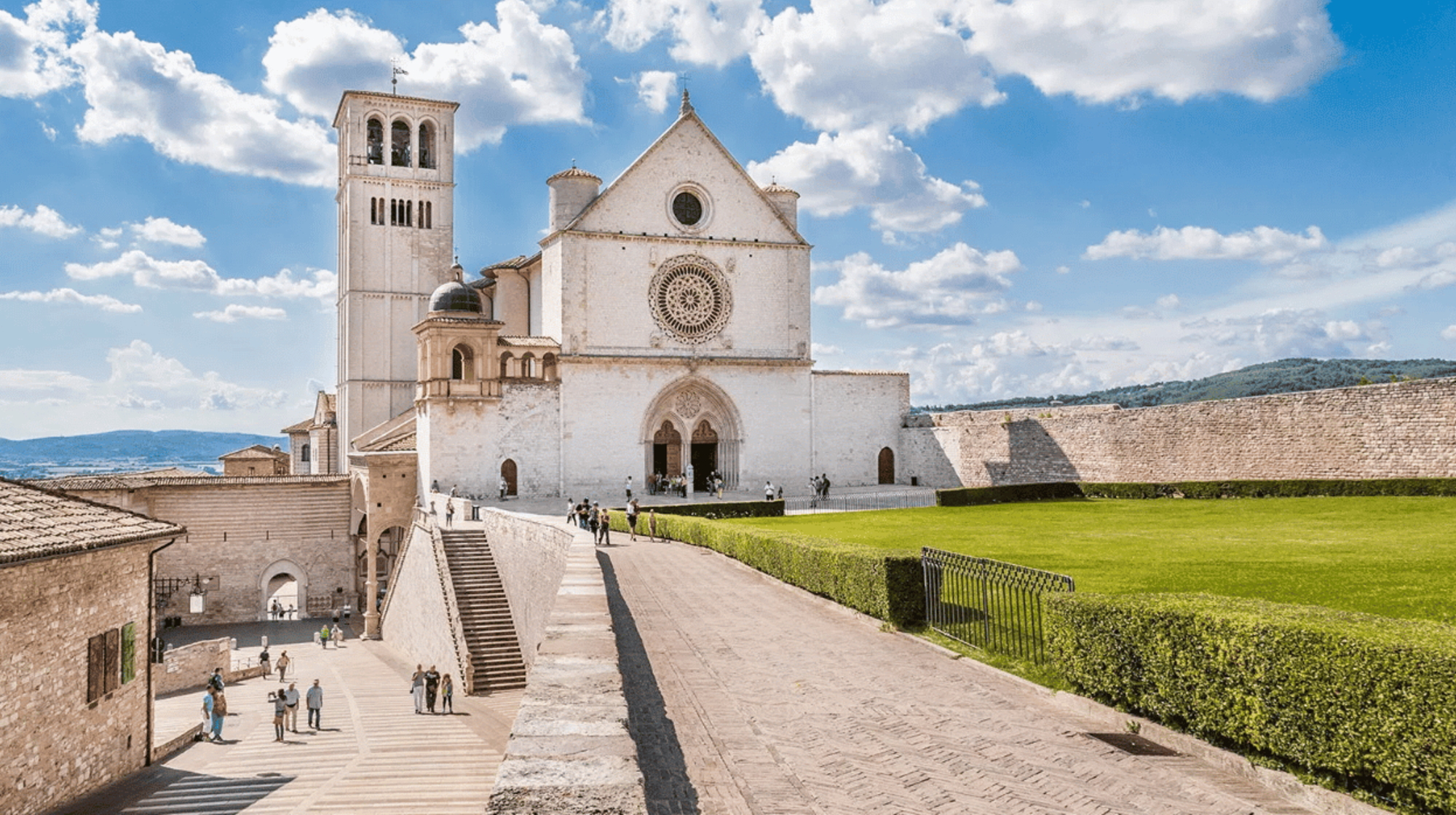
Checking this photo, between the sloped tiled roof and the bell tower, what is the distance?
3547 centimetres

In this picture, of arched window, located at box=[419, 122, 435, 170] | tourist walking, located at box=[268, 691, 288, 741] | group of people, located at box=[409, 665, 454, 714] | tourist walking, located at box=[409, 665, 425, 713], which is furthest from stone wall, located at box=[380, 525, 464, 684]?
arched window, located at box=[419, 122, 435, 170]

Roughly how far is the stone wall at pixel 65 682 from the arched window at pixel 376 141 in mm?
41466

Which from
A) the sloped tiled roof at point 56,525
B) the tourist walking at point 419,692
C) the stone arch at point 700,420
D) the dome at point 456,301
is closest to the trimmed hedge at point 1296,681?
the sloped tiled roof at point 56,525

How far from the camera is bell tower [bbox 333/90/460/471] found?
5200 centimetres

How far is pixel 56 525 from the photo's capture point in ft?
47.3

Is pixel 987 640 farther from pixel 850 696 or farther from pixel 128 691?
pixel 128 691

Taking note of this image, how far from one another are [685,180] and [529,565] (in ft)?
71.7

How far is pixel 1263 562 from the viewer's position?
47.1 feet

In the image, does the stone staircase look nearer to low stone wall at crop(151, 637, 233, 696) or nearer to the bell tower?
low stone wall at crop(151, 637, 233, 696)

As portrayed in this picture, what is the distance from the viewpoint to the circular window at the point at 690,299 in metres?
40.2

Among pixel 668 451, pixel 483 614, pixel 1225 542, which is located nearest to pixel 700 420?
pixel 668 451

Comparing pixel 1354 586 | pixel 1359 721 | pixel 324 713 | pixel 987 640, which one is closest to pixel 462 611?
pixel 324 713

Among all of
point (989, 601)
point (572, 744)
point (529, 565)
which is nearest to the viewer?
point (572, 744)

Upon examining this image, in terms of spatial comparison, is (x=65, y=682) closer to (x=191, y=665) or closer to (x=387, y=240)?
(x=191, y=665)
